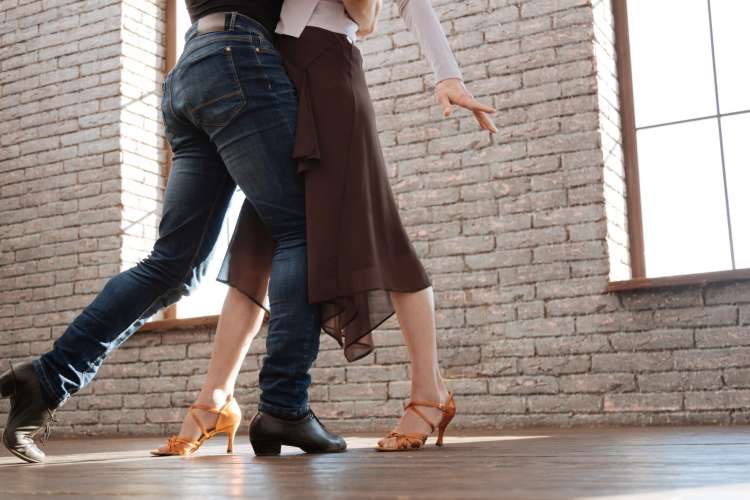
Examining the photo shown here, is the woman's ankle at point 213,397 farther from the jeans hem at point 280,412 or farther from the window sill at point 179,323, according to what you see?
the window sill at point 179,323

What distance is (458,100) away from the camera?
59.4 inches

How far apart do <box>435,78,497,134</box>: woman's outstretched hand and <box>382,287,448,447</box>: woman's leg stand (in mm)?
317

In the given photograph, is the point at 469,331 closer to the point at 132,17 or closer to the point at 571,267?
the point at 571,267

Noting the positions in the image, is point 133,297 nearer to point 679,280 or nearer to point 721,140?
point 679,280

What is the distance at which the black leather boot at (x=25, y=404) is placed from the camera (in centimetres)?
150

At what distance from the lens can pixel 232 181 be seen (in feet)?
5.46

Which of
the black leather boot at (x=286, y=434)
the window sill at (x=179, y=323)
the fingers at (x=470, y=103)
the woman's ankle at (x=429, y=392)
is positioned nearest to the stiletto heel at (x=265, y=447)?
the black leather boot at (x=286, y=434)

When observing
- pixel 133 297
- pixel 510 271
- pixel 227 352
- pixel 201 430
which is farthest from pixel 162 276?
pixel 510 271

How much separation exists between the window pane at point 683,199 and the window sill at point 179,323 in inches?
66.3

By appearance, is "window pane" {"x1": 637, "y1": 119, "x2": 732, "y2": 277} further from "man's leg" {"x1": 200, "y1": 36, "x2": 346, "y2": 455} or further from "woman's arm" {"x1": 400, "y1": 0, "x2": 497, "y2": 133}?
"man's leg" {"x1": 200, "y1": 36, "x2": 346, "y2": 455}

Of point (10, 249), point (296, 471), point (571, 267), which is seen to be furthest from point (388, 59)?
point (296, 471)

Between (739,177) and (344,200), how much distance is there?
1815 mm

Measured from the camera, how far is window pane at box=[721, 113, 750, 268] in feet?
9.08

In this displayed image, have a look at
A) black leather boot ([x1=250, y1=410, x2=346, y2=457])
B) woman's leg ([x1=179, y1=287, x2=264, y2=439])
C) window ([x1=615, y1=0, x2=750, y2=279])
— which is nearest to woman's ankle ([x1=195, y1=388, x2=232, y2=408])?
woman's leg ([x1=179, y1=287, x2=264, y2=439])
